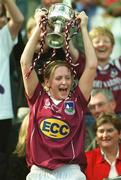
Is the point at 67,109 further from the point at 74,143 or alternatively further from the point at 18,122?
the point at 18,122

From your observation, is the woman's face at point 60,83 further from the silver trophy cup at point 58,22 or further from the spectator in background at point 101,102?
the spectator in background at point 101,102

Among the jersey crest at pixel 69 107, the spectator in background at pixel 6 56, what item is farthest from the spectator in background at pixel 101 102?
the jersey crest at pixel 69 107

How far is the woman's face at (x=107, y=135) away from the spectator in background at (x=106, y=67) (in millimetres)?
779

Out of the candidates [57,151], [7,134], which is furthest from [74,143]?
[7,134]

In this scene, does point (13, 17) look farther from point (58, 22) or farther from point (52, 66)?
point (58, 22)

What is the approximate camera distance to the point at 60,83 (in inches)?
234

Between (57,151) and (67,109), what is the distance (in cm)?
34

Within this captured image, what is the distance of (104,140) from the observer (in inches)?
266

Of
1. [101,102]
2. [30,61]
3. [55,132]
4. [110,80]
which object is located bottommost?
[55,132]

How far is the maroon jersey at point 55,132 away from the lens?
229 inches

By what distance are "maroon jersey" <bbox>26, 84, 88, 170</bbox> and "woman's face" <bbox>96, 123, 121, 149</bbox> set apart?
78 cm

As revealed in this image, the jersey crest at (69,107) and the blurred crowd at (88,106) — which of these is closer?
the jersey crest at (69,107)

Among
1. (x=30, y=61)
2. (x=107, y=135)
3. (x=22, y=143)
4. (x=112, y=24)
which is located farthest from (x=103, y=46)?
(x=30, y=61)

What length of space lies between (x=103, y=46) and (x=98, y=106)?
689 mm
